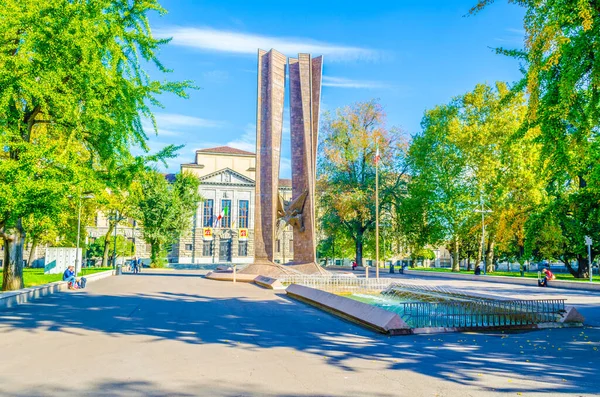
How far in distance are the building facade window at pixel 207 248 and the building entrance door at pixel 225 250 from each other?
1645 mm

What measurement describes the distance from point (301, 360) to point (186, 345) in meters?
2.69

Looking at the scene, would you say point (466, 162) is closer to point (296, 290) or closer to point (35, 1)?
point (296, 290)

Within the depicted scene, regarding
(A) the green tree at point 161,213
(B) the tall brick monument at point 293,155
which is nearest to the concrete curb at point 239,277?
Answer: (B) the tall brick monument at point 293,155

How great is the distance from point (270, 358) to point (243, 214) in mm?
68971

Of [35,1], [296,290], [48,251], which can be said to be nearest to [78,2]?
[35,1]

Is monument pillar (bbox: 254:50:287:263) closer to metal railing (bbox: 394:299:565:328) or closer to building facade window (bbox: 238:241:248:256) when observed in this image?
metal railing (bbox: 394:299:565:328)

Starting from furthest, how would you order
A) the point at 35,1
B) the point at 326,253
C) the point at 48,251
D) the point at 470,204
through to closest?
the point at 326,253, the point at 470,204, the point at 48,251, the point at 35,1

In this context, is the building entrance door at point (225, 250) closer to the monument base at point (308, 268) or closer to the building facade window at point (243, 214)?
the building facade window at point (243, 214)

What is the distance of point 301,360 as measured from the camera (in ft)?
27.9

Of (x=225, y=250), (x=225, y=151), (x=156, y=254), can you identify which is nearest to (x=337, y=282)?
(x=156, y=254)

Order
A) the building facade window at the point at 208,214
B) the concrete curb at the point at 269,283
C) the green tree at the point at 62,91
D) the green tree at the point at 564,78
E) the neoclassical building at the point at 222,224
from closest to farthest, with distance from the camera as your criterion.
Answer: the green tree at the point at 564,78 < the green tree at the point at 62,91 < the concrete curb at the point at 269,283 < the neoclassical building at the point at 222,224 < the building facade window at the point at 208,214

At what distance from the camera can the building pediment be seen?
75.6m

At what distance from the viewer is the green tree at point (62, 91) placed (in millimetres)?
15734

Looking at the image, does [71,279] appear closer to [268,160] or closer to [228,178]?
[268,160]
